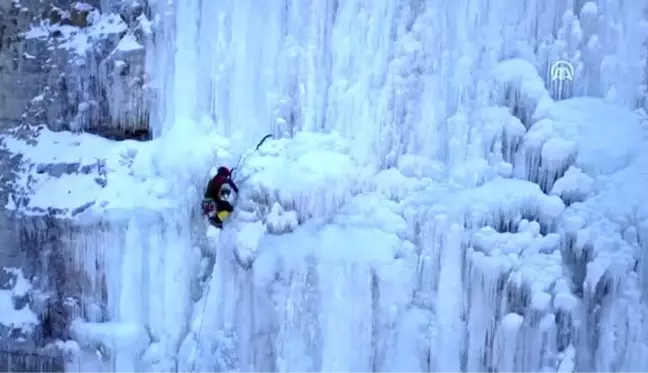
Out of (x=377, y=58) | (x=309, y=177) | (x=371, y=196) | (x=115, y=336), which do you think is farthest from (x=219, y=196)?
(x=377, y=58)

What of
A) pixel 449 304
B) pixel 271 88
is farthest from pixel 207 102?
pixel 449 304

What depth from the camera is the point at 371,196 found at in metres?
3.49

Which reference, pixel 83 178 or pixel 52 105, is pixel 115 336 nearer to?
pixel 83 178

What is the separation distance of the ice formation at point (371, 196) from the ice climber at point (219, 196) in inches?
3.2

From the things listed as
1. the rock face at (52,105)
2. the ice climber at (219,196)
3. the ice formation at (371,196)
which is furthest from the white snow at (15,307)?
the ice climber at (219,196)

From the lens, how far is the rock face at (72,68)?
373cm

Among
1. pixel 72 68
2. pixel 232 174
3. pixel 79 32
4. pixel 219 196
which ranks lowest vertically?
pixel 219 196

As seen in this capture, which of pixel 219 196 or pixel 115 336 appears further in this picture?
pixel 115 336

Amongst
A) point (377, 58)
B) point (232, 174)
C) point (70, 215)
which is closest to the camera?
point (377, 58)

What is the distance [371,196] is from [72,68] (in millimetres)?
1691

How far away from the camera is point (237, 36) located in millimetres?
3637

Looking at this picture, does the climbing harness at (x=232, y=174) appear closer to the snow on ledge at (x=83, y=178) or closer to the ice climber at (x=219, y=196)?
the ice climber at (x=219, y=196)

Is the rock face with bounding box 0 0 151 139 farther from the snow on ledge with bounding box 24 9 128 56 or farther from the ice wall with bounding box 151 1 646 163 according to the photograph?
the ice wall with bounding box 151 1 646 163

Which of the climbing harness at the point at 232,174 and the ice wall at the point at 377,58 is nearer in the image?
the ice wall at the point at 377,58
